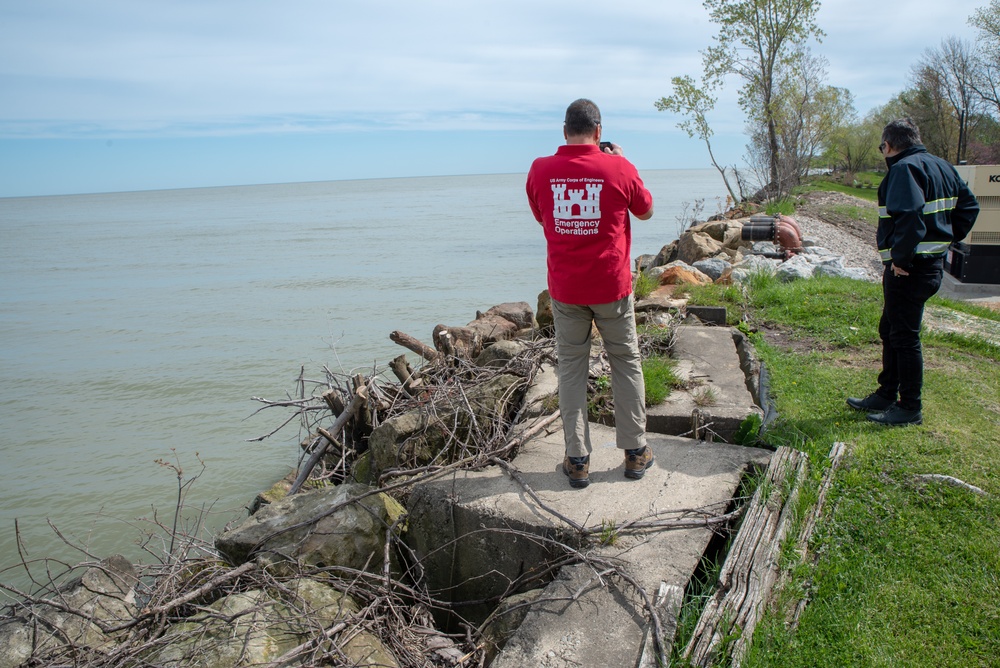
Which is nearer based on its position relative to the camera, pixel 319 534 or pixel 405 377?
pixel 319 534

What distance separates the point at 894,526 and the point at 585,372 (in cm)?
198

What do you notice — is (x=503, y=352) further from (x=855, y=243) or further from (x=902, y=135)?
(x=855, y=243)

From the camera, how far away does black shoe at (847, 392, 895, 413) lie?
5.34m

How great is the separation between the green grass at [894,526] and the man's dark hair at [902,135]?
2064mm

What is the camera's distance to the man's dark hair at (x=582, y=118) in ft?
12.9

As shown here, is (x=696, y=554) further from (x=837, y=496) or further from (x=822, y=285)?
(x=822, y=285)

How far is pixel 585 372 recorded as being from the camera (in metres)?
4.31

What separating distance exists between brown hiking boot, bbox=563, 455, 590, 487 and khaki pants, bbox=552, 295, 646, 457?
38 mm

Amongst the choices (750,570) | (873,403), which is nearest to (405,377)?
(750,570)

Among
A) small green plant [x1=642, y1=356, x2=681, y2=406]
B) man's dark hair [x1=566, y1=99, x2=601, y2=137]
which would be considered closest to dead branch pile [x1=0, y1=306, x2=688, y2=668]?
small green plant [x1=642, y1=356, x2=681, y2=406]

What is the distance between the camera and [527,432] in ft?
16.2

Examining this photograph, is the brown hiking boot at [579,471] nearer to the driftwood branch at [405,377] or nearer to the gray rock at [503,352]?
the gray rock at [503,352]

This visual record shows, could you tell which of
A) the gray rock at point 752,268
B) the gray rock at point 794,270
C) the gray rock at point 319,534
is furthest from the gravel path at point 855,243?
the gray rock at point 319,534

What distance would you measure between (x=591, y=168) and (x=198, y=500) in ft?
20.6
